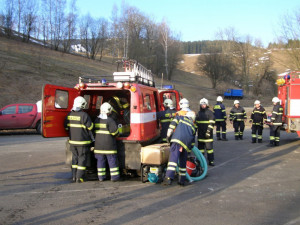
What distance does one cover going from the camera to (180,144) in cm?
602

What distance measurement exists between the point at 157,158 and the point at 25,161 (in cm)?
457

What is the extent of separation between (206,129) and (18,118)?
10397 millimetres

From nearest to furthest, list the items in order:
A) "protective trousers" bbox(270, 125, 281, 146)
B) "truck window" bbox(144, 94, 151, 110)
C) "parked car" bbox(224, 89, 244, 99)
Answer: "truck window" bbox(144, 94, 151, 110) → "protective trousers" bbox(270, 125, 281, 146) → "parked car" bbox(224, 89, 244, 99)

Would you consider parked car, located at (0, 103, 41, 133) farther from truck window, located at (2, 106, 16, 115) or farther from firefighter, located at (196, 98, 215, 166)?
firefighter, located at (196, 98, 215, 166)

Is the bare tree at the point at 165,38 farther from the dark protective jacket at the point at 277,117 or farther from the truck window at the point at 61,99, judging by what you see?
the truck window at the point at 61,99

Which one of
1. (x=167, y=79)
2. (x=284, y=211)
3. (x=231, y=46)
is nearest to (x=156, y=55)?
(x=167, y=79)

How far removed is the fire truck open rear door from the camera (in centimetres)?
618

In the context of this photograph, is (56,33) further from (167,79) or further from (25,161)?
(25,161)

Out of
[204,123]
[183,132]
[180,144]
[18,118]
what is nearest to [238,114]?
[204,123]

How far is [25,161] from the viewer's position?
858 centimetres

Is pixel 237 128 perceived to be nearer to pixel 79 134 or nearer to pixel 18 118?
pixel 79 134

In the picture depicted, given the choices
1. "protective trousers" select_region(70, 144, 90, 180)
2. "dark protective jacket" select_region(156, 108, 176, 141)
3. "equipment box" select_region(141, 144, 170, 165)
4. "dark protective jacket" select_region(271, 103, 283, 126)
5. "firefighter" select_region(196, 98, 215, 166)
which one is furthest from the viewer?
"dark protective jacket" select_region(271, 103, 283, 126)

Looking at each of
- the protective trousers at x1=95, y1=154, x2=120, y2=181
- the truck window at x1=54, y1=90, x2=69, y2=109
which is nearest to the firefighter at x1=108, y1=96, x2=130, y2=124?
the truck window at x1=54, y1=90, x2=69, y2=109

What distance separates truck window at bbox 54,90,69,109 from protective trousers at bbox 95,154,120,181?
1.38 metres
